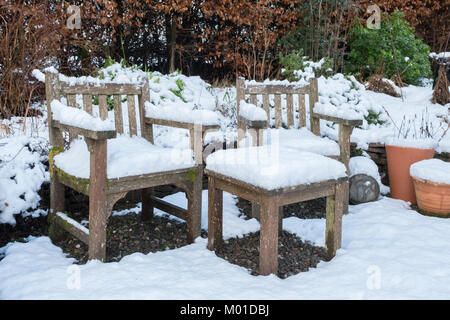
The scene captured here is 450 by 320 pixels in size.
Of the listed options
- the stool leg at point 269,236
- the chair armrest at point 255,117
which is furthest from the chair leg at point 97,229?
the chair armrest at point 255,117

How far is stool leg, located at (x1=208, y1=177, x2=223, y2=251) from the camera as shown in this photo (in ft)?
9.64

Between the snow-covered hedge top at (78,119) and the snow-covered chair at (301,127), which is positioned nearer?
the snow-covered hedge top at (78,119)

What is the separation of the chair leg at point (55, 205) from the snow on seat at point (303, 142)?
1452mm

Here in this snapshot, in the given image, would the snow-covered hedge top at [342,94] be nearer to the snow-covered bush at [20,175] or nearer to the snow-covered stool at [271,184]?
the snow-covered stool at [271,184]

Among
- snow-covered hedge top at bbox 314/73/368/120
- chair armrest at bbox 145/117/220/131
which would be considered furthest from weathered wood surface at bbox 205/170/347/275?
snow-covered hedge top at bbox 314/73/368/120

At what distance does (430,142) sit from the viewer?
162 inches

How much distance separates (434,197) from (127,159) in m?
2.39

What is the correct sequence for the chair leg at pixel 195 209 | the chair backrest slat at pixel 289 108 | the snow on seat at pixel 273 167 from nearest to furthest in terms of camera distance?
1. the snow on seat at pixel 273 167
2. the chair leg at pixel 195 209
3. the chair backrest slat at pixel 289 108

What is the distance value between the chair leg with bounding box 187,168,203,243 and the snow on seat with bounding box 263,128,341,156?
2.32ft

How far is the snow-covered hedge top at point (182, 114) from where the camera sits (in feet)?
9.89

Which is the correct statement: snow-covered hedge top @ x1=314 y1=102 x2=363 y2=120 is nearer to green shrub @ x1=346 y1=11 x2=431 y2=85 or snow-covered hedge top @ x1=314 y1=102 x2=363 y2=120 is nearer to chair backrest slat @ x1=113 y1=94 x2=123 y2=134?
chair backrest slat @ x1=113 y1=94 x2=123 y2=134

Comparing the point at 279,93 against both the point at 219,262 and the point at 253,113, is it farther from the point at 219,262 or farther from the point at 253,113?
the point at 219,262

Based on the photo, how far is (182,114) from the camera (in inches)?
122
